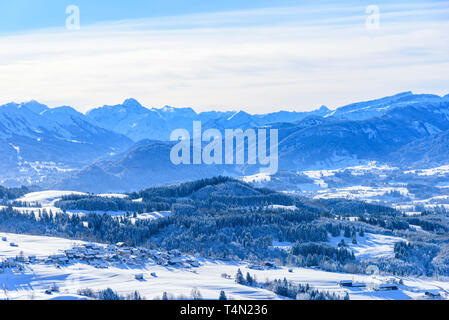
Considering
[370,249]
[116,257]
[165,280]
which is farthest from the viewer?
[370,249]

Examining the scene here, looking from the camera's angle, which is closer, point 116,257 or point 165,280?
point 165,280

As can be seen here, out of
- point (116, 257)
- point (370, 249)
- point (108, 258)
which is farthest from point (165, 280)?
point (370, 249)

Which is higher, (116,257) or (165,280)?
(116,257)

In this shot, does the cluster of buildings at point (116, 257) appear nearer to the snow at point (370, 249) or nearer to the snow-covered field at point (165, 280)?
the snow-covered field at point (165, 280)

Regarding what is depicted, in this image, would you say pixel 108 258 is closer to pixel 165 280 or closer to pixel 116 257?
pixel 116 257

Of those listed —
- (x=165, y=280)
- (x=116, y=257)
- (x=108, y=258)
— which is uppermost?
(x=108, y=258)

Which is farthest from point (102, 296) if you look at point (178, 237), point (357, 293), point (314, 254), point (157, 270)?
point (178, 237)

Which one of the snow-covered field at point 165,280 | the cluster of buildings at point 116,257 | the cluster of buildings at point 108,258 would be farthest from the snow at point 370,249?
the cluster of buildings at point 116,257
